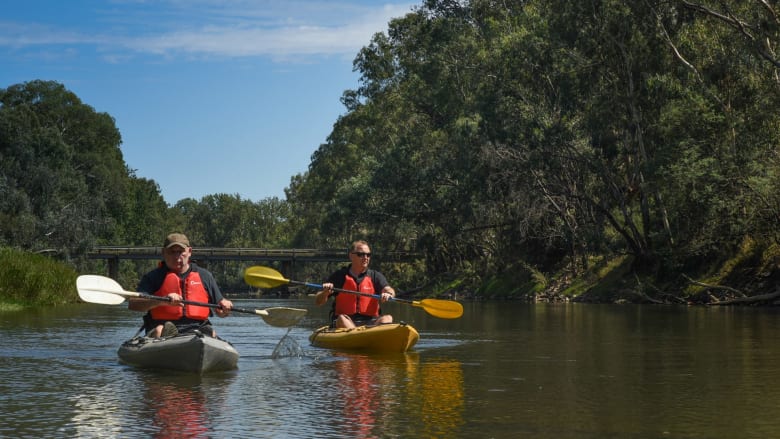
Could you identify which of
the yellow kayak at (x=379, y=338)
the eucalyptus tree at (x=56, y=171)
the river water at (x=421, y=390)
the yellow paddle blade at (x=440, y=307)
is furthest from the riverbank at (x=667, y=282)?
the eucalyptus tree at (x=56, y=171)

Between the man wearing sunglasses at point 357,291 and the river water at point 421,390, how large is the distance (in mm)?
787

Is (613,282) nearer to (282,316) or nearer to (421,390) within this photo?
(282,316)

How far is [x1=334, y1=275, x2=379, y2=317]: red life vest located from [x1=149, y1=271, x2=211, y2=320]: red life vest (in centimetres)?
321

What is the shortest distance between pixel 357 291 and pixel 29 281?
17.5 m

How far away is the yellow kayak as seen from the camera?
14844 millimetres

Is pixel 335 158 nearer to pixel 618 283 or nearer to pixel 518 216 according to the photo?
pixel 518 216

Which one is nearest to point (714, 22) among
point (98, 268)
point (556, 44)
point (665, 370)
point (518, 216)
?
point (556, 44)

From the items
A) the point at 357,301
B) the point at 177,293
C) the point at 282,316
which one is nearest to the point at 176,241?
the point at 177,293

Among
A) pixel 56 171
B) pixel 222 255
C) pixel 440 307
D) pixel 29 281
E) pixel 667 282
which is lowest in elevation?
pixel 440 307

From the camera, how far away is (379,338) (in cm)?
1490

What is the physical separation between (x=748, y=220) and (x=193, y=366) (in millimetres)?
24491

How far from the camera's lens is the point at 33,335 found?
60.2ft

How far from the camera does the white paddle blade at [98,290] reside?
13227mm

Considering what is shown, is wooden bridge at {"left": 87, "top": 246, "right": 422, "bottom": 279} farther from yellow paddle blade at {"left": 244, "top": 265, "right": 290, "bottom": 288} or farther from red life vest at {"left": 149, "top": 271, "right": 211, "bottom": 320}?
red life vest at {"left": 149, "top": 271, "right": 211, "bottom": 320}
